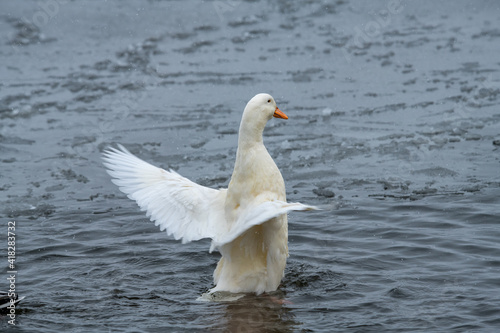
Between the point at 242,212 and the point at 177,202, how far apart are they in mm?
781

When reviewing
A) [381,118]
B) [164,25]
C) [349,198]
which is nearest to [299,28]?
[164,25]

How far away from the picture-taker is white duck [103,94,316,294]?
18.8 feet

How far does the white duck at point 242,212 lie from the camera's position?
574cm

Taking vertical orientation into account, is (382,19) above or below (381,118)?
above

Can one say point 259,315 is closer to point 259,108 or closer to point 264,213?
point 264,213

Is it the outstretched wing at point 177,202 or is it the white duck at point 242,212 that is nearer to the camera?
the white duck at point 242,212

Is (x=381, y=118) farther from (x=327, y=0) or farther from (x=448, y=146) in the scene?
Result: (x=327, y=0)

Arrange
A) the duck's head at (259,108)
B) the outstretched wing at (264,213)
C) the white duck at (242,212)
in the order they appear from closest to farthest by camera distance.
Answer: the outstretched wing at (264,213) < the white duck at (242,212) < the duck's head at (259,108)

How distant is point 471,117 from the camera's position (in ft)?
34.6

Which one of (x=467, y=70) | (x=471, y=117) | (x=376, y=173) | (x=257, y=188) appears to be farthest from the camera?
(x=467, y=70)

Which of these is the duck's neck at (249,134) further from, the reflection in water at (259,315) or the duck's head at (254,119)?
the reflection in water at (259,315)

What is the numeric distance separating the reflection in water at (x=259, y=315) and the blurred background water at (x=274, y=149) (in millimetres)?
18

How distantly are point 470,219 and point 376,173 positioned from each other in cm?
167

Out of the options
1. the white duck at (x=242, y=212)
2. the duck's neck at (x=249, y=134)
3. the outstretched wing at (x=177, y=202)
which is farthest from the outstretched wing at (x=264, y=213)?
the duck's neck at (x=249, y=134)
